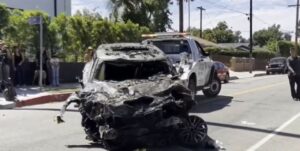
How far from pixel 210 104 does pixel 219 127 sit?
531cm

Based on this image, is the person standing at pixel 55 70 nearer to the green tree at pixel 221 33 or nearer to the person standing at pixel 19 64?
the person standing at pixel 19 64

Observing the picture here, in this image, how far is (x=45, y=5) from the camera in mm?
60719

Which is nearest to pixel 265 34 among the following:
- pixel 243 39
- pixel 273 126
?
pixel 243 39

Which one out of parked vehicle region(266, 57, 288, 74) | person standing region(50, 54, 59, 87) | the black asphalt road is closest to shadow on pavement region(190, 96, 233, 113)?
the black asphalt road

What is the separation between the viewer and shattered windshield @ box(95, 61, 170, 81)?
11734 millimetres

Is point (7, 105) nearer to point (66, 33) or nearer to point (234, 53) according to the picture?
point (66, 33)

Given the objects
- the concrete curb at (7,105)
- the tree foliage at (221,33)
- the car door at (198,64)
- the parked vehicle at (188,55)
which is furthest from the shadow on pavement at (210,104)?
the tree foliage at (221,33)

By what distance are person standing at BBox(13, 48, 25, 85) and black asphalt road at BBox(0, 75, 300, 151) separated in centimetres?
485

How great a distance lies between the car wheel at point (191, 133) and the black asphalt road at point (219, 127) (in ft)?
0.82

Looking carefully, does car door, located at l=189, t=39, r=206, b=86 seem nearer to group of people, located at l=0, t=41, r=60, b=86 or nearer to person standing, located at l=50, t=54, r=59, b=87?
group of people, located at l=0, t=41, r=60, b=86

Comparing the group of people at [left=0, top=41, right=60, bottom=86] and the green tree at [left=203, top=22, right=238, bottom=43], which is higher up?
the green tree at [left=203, top=22, right=238, bottom=43]

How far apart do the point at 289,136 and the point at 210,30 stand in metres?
119

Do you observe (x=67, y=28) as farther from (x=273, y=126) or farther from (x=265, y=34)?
(x=265, y=34)

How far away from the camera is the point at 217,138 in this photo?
11.3m
